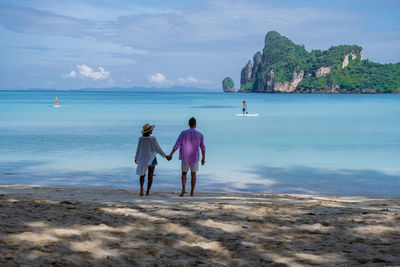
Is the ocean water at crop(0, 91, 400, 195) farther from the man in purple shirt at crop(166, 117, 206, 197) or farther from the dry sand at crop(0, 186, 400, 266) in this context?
the dry sand at crop(0, 186, 400, 266)

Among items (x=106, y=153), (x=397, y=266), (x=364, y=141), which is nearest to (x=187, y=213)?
(x=397, y=266)

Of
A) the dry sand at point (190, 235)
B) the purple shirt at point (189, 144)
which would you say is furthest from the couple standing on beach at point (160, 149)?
the dry sand at point (190, 235)

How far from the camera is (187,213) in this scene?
6.79 metres

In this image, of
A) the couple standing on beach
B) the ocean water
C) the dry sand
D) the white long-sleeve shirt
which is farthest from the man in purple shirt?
the ocean water

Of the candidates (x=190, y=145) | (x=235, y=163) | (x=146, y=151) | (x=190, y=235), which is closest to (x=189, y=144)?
(x=190, y=145)

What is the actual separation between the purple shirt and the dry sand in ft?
6.09

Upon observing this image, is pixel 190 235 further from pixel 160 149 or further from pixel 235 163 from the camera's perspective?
pixel 235 163

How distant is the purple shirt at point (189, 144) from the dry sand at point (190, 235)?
6.09 feet

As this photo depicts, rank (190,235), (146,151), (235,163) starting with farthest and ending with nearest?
(235,163)
(146,151)
(190,235)

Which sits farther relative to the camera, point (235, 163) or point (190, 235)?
point (235, 163)

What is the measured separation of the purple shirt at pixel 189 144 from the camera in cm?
896

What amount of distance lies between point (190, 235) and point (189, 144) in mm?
3572

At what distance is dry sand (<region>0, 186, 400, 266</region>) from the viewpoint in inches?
184

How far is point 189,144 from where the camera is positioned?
29.5 feet
